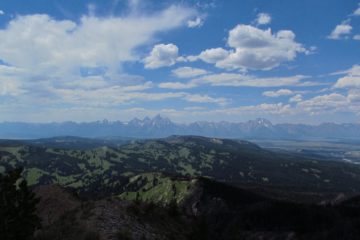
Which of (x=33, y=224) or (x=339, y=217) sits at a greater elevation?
(x=33, y=224)

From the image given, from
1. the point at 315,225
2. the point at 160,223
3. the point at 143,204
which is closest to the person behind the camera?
the point at 160,223

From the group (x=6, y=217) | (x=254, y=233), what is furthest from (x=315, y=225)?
(x=6, y=217)

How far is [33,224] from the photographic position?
1074 inches

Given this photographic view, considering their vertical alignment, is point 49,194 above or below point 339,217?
above

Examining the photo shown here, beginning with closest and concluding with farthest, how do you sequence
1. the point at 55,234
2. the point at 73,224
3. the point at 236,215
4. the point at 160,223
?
the point at 55,234, the point at 73,224, the point at 160,223, the point at 236,215

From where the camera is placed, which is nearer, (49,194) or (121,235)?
(121,235)

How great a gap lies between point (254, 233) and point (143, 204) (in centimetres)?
14627

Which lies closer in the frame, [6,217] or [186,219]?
[6,217]

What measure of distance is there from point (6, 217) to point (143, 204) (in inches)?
480

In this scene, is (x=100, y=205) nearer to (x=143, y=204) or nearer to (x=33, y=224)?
(x=143, y=204)

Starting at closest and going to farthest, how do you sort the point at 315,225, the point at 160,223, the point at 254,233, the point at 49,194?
the point at 160,223
the point at 49,194
the point at 254,233
the point at 315,225

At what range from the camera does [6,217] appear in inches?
1053

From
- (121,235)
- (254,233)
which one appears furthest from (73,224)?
(254,233)

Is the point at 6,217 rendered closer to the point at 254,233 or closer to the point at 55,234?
the point at 55,234
